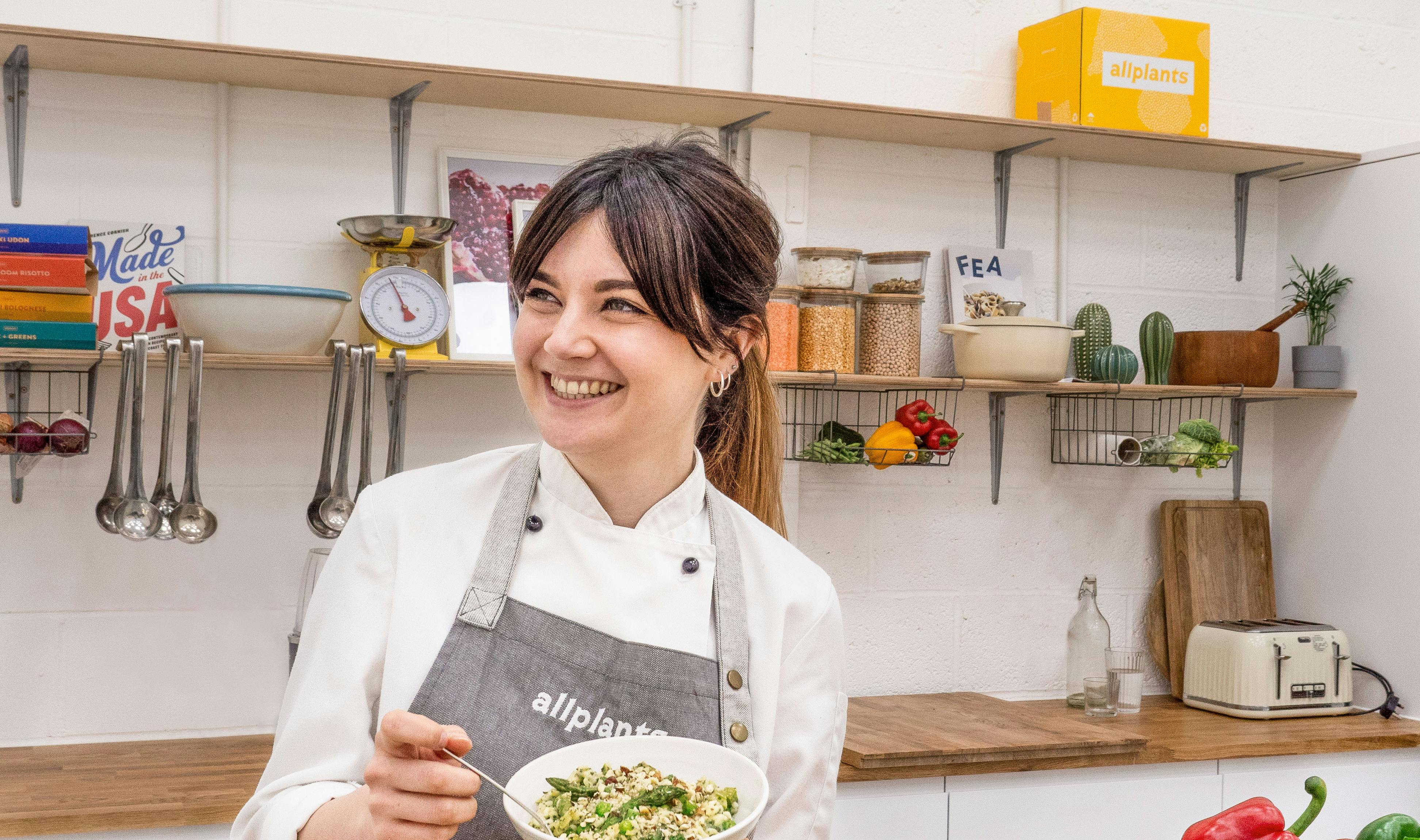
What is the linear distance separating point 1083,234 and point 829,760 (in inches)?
75.0

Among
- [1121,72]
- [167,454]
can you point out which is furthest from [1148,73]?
[167,454]

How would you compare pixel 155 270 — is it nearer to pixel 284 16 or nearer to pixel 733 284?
pixel 284 16

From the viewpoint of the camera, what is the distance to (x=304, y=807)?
1012 mm

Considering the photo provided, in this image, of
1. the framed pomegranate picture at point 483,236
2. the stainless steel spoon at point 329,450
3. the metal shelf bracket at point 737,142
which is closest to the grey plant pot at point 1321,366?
the metal shelf bracket at point 737,142

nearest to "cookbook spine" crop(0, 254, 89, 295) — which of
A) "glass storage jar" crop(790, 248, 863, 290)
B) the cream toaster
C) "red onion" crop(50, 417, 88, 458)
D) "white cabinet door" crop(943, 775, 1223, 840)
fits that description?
"red onion" crop(50, 417, 88, 458)

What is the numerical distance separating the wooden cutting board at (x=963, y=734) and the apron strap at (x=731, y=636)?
99 centimetres

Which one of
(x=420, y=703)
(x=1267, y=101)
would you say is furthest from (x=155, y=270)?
(x=1267, y=101)

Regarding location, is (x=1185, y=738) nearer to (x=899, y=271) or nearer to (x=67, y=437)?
(x=899, y=271)

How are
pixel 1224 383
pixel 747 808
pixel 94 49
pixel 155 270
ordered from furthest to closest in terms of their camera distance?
pixel 1224 383
pixel 155 270
pixel 94 49
pixel 747 808

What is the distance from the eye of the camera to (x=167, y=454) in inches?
81.4

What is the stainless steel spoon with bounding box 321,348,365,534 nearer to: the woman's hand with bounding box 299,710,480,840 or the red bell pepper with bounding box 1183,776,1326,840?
the woman's hand with bounding box 299,710,480,840

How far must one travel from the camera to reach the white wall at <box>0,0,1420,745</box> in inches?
87.2

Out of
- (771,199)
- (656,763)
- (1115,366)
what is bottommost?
(656,763)

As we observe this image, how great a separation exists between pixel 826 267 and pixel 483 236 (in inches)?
26.1
